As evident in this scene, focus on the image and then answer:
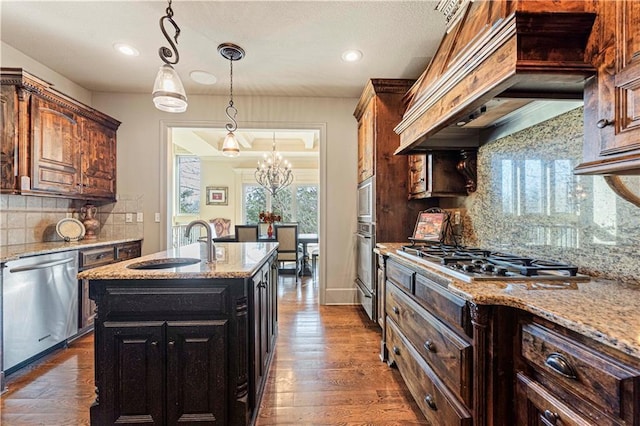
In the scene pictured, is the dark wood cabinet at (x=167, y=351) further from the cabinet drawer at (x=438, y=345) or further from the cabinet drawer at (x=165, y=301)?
the cabinet drawer at (x=438, y=345)

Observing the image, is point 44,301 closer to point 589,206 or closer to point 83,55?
point 83,55

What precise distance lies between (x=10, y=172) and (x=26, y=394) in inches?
68.7

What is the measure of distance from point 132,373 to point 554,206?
2365 millimetres

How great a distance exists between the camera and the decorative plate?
9.70ft

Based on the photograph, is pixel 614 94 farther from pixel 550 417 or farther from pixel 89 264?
pixel 89 264

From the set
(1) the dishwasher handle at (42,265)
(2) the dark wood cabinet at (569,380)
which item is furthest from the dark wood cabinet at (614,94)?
(1) the dishwasher handle at (42,265)

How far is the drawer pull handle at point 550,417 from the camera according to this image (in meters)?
0.84

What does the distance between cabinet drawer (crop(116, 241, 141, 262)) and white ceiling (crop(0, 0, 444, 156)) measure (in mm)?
1901

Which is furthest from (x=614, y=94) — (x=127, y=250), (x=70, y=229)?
(x=70, y=229)

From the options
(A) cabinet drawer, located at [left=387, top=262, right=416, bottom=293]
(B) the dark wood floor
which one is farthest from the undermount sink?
(A) cabinet drawer, located at [left=387, top=262, right=416, bottom=293]

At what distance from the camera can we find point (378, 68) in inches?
120

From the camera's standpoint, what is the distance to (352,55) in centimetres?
279

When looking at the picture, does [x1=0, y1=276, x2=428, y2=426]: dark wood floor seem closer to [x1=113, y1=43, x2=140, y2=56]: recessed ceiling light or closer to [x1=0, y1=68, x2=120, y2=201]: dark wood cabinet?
[x1=0, y1=68, x2=120, y2=201]: dark wood cabinet

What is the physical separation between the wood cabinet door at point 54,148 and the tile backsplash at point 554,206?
3806mm
